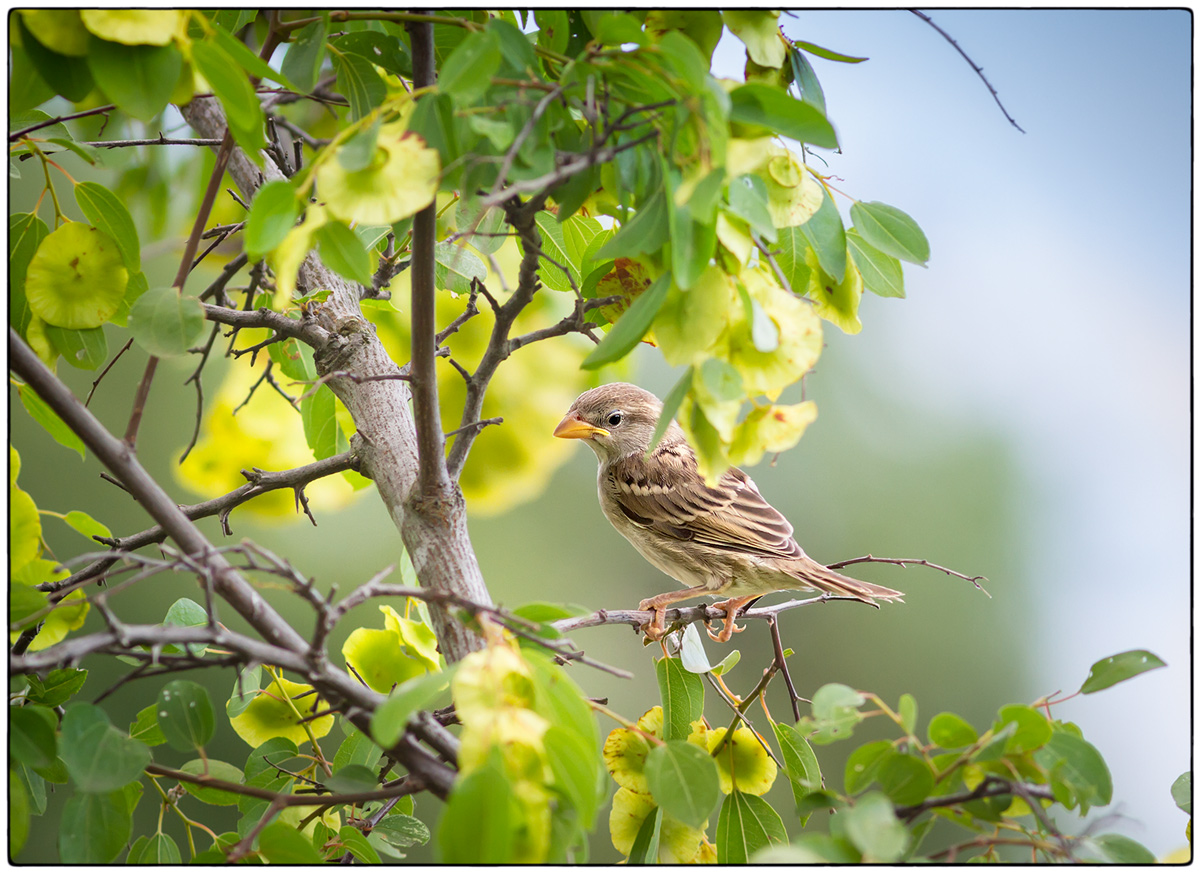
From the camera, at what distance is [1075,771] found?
66 cm

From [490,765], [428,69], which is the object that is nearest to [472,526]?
[428,69]

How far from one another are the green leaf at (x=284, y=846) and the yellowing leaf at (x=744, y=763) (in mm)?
415

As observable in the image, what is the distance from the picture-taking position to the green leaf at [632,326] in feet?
1.99

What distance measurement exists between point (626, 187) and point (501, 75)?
0.13 meters

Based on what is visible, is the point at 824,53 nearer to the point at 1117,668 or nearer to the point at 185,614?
the point at 1117,668

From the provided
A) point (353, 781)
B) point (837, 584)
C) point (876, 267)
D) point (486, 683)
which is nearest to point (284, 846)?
point (353, 781)

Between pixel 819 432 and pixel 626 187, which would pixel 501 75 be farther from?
pixel 819 432

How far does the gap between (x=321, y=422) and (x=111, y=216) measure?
408mm

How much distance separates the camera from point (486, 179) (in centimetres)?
62

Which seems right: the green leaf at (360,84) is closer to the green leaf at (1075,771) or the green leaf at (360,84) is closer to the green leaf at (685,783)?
the green leaf at (685,783)

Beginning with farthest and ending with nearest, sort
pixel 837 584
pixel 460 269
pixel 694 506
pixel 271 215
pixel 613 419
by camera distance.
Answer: pixel 613 419
pixel 694 506
pixel 837 584
pixel 460 269
pixel 271 215

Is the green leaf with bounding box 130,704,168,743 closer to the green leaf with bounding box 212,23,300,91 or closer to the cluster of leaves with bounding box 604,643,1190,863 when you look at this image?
the cluster of leaves with bounding box 604,643,1190,863

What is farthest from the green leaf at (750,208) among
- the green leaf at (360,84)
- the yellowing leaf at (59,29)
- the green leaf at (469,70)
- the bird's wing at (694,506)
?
the bird's wing at (694,506)

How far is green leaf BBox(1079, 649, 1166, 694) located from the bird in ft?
2.50
